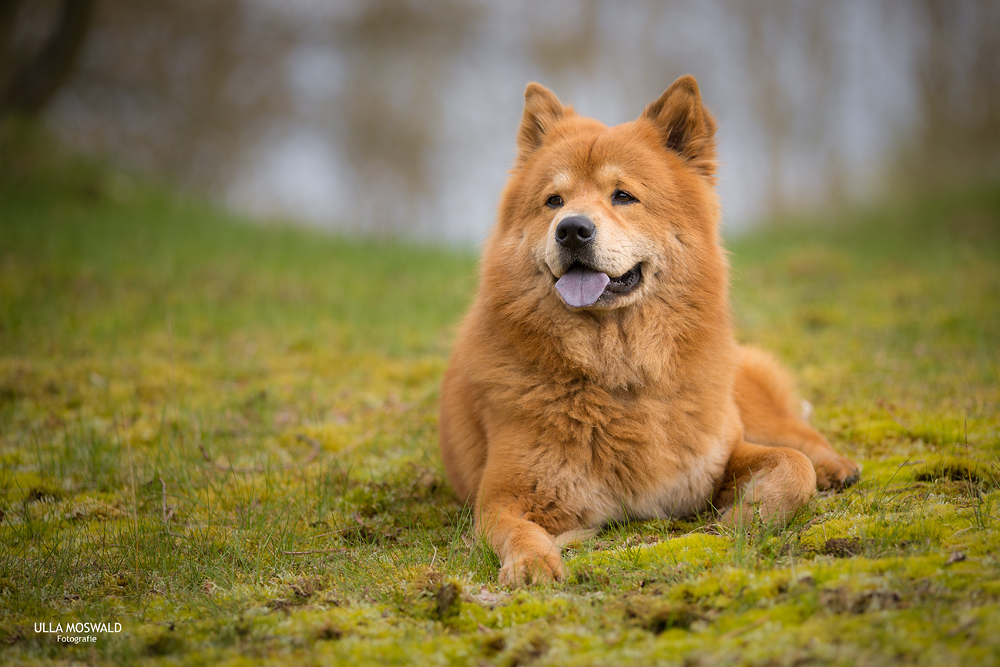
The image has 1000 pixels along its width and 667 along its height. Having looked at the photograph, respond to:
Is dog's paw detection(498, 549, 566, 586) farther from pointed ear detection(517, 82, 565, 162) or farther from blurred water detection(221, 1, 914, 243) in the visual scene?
blurred water detection(221, 1, 914, 243)

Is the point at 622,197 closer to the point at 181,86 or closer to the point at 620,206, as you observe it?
the point at 620,206

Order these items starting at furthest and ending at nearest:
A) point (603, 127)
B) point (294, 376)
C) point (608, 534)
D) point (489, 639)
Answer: point (294, 376)
point (603, 127)
point (608, 534)
point (489, 639)

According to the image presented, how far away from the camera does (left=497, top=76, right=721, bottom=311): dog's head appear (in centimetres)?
313

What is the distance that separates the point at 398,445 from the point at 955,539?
300 centimetres

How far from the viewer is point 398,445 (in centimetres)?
445

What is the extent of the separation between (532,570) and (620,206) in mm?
1695

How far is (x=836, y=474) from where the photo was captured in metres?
3.27

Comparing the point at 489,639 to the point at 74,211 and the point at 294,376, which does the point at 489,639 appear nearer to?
the point at 294,376

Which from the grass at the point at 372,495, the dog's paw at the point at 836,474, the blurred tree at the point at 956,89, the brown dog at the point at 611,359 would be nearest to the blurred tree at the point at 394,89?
the blurred tree at the point at 956,89

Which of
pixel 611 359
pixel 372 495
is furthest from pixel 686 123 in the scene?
pixel 372 495

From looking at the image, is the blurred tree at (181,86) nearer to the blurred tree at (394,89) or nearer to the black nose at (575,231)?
the blurred tree at (394,89)

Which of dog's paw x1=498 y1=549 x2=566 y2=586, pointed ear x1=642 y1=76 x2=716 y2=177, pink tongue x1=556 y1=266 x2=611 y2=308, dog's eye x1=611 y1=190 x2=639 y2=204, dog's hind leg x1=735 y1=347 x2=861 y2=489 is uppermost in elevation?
pointed ear x1=642 y1=76 x2=716 y2=177

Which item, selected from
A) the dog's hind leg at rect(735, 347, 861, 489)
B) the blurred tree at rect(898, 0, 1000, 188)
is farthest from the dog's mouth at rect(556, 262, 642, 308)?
the blurred tree at rect(898, 0, 1000, 188)

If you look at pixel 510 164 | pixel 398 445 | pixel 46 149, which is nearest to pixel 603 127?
pixel 510 164
